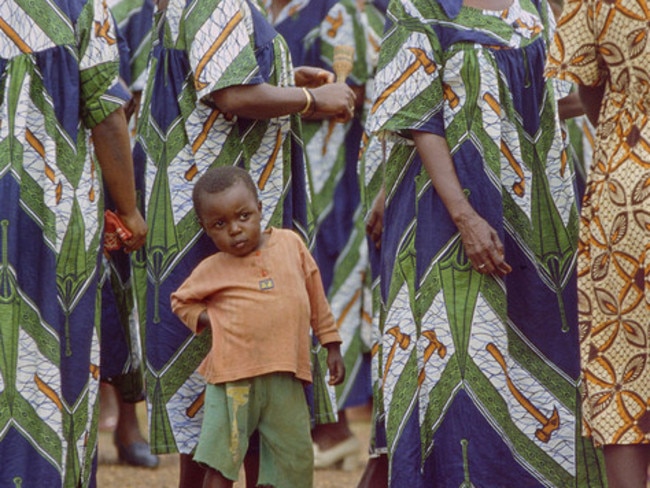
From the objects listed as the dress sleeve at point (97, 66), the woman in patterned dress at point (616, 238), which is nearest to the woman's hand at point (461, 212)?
the woman in patterned dress at point (616, 238)

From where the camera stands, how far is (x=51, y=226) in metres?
5.08

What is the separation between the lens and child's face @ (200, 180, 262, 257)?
5281 mm

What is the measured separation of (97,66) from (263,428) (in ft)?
4.48

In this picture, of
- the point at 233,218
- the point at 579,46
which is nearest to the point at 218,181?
the point at 233,218

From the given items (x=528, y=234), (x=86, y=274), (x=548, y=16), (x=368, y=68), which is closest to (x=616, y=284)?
(x=528, y=234)

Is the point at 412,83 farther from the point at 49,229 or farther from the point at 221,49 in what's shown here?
the point at 49,229

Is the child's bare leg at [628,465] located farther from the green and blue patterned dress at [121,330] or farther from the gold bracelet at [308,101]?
the green and blue patterned dress at [121,330]

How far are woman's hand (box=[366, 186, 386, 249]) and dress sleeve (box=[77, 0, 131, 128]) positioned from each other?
4.11ft

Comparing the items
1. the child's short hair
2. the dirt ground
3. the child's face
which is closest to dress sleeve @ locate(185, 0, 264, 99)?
the child's short hair

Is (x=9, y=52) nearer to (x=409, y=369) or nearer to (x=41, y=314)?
(x=41, y=314)

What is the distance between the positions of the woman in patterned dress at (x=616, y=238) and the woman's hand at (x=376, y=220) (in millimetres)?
1430

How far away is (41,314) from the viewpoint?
5035mm

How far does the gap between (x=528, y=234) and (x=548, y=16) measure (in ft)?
2.67

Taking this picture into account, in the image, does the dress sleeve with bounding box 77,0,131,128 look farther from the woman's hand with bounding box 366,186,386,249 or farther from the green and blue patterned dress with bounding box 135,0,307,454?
the woman's hand with bounding box 366,186,386,249
